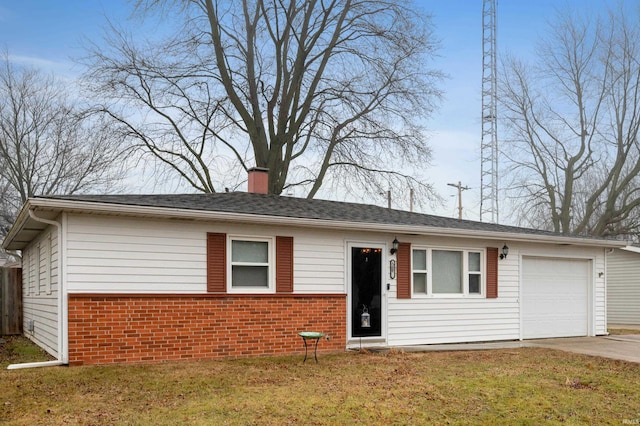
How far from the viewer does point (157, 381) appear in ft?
24.2

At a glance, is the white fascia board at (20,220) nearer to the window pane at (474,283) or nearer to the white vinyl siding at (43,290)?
the white vinyl siding at (43,290)

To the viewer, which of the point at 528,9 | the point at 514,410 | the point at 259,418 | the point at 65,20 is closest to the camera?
the point at 259,418

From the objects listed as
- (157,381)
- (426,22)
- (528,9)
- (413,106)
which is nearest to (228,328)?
(157,381)

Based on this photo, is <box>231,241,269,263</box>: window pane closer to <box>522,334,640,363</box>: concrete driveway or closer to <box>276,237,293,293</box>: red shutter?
<box>276,237,293,293</box>: red shutter

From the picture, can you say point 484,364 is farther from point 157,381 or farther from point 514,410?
point 157,381

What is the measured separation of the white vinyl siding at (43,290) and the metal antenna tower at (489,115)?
73.3 feet

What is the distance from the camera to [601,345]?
11.9m

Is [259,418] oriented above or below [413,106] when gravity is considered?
below

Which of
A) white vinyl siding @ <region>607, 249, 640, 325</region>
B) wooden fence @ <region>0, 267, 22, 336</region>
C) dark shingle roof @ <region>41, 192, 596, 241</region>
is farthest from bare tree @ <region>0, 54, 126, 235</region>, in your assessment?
white vinyl siding @ <region>607, 249, 640, 325</region>

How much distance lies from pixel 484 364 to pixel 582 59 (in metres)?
22.1

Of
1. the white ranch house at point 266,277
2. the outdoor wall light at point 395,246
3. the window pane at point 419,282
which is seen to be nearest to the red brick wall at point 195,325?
the white ranch house at point 266,277

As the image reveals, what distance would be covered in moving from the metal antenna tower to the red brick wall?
2045 centimetres

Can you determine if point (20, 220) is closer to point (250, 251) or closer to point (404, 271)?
point (250, 251)

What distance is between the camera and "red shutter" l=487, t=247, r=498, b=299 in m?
12.3
